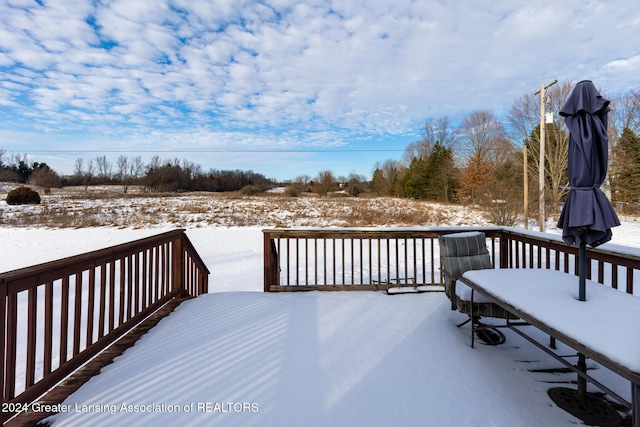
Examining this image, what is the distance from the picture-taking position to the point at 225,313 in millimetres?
3064

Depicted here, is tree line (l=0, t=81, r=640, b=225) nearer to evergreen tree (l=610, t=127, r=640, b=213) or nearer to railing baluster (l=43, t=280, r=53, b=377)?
evergreen tree (l=610, t=127, r=640, b=213)

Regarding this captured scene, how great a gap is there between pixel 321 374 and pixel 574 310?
1536 mm

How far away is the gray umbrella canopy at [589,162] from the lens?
1.61m

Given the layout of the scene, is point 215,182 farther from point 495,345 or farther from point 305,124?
point 495,345

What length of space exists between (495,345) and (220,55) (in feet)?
34.2

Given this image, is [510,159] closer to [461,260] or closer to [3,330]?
[461,260]

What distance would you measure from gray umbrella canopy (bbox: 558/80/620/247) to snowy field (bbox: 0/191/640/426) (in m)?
1.05

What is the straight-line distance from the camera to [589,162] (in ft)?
5.33

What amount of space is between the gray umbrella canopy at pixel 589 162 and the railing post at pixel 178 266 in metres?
3.71

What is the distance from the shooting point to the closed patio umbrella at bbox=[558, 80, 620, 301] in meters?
1.61

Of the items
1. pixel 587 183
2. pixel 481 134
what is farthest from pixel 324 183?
pixel 587 183

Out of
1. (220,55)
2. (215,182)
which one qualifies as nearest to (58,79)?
(220,55)

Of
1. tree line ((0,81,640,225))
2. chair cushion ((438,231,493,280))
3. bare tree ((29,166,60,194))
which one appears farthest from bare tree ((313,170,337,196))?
chair cushion ((438,231,493,280))

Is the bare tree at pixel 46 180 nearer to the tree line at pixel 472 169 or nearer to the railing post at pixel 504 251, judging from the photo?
the tree line at pixel 472 169
